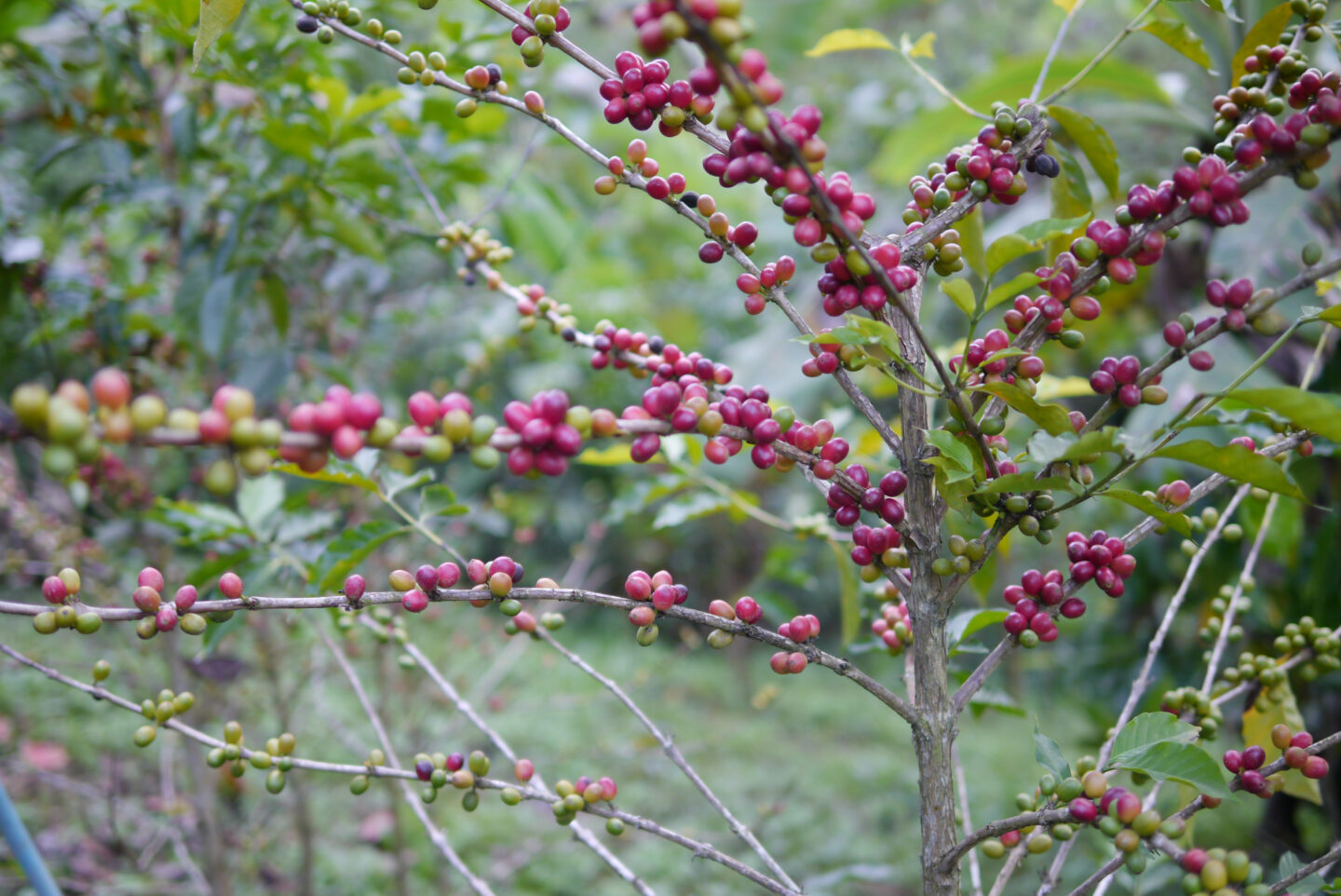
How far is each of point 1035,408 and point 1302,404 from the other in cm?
16

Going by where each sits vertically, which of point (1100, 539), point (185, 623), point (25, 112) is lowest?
point (185, 623)

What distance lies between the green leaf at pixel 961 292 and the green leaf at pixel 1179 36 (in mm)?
438

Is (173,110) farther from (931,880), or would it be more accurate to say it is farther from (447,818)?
(447,818)

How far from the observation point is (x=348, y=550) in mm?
901

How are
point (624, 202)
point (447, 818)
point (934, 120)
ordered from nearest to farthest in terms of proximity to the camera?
1. point (934, 120)
2. point (447, 818)
3. point (624, 202)

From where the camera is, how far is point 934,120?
2.49 meters

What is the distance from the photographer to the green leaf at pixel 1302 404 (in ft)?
1.65

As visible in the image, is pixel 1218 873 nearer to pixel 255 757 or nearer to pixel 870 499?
pixel 870 499

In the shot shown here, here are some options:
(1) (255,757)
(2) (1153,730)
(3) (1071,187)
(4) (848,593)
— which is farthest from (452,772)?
(3) (1071,187)

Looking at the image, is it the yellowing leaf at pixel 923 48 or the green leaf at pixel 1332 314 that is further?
the yellowing leaf at pixel 923 48

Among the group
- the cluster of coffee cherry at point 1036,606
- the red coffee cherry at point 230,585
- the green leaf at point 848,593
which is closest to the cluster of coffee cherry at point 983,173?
the cluster of coffee cherry at point 1036,606

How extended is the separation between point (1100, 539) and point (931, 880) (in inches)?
13.5

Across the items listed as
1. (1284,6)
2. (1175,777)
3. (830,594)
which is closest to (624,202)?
(830,594)

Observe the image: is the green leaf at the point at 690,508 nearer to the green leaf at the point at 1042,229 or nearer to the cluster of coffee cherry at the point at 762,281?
the cluster of coffee cherry at the point at 762,281
